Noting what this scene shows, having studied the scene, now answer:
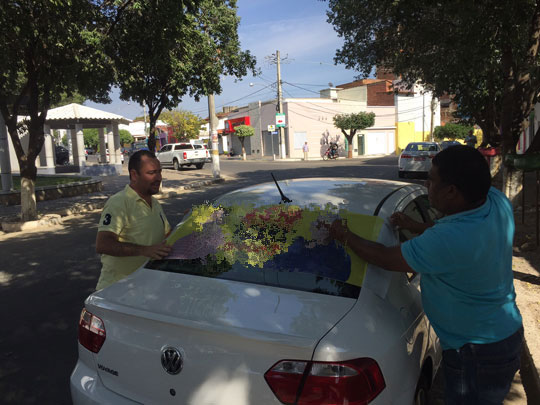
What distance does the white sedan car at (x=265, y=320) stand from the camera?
1647 mm

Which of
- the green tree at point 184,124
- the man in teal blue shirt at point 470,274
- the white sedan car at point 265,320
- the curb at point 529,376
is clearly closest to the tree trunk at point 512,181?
the curb at point 529,376

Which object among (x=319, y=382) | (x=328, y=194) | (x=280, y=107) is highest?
(x=280, y=107)

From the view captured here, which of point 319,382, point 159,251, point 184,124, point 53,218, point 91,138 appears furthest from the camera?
point 91,138

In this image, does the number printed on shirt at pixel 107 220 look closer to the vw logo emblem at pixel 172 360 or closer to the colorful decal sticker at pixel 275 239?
the colorful decal sticker at pixel 275 239

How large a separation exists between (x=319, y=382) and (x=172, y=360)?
0.65 metres

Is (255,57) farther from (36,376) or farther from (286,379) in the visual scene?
(286,379)

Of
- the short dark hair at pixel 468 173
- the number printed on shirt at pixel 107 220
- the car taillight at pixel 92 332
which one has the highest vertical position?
the short dark hair at pixel 468 173

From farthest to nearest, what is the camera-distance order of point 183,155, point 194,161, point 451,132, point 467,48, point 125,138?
point 125,138
point 451,132
point 194,161
point 183,155
point 467,48

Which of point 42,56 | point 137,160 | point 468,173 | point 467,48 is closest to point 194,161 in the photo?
point 42,56

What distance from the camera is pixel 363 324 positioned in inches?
71.2

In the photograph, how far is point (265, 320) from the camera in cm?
177

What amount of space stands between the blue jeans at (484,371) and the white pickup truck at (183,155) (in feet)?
93.6

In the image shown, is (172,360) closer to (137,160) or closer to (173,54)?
(137,160)

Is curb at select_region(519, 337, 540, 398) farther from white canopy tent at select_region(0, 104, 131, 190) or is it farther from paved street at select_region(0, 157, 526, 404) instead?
white canopy tent at select_region(0, 104, 131, 190)
